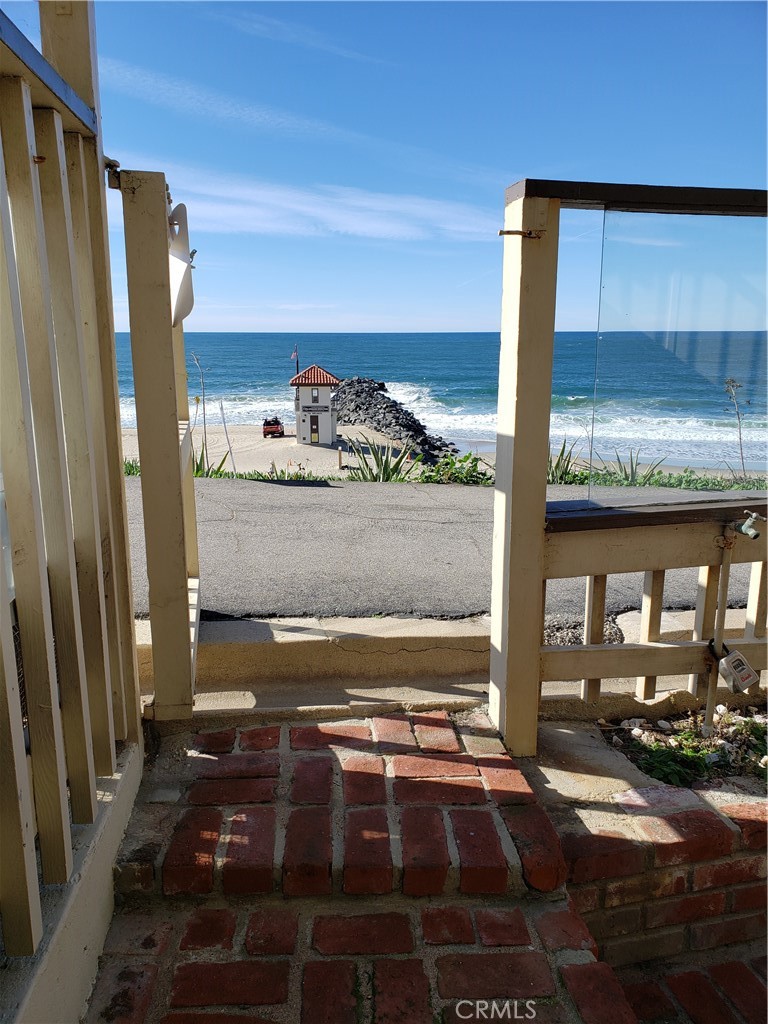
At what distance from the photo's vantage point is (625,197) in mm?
2182

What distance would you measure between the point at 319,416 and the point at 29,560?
19608mm

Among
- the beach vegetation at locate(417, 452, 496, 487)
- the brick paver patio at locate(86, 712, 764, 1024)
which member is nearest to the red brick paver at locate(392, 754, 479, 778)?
the brick paver patio at locate(86, 712, 764, 1024)

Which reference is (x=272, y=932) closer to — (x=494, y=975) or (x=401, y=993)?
(x=401, y=993)

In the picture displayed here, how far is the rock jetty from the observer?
23609 mm

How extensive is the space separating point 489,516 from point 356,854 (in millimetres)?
4079

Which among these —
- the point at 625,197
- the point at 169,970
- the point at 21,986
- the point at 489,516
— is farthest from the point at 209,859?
the point at 489,516

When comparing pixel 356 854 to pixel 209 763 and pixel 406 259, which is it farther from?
pixel 406 259

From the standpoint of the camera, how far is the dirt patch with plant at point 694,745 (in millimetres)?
2520

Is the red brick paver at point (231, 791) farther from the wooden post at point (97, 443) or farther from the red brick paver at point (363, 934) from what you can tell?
the red brick paver at point (363, 934)

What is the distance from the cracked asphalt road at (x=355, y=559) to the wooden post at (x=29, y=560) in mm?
1702

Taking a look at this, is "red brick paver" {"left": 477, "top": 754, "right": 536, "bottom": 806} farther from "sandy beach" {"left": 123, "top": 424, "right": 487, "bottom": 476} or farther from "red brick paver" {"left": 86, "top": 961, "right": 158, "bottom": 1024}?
"sandy beach" {"left": 123, "top": 424, "right": 487, "bottom": 476}

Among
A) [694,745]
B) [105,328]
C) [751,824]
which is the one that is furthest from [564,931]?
[105,328]

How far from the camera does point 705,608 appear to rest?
2.65 m

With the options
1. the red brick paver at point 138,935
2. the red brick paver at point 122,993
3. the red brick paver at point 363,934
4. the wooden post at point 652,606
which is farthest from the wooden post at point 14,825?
the wooden post at point 652,606
